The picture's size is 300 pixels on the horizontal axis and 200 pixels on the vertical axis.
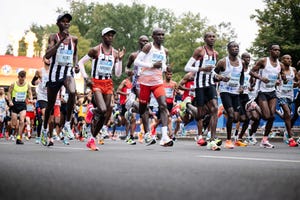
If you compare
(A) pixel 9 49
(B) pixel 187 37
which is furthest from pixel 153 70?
(A) pixel 9 49

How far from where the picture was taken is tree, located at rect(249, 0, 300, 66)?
1665 inches

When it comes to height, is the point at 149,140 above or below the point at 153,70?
below

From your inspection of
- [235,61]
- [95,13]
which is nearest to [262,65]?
[235,61]

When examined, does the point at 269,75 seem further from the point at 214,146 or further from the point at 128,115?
the point at 128,115

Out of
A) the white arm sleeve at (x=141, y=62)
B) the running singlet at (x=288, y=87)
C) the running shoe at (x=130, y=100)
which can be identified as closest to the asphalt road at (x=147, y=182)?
the white arm sleeve at (x=141, y=62)

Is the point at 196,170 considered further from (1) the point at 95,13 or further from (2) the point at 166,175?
(1) the point at 95,13

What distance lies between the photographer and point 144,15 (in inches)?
3438

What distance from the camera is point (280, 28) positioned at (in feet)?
142

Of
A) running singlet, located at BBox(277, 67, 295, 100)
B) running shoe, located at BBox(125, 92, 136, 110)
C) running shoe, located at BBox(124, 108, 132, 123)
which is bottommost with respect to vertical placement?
running shoe, located at BBox(124, 108, 132, 123)

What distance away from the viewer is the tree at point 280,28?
42281 mm

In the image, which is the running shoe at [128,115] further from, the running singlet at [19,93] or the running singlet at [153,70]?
the running singlet at [153,70]

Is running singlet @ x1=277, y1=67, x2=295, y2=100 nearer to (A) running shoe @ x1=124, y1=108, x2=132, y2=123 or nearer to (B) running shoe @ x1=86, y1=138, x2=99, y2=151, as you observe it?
(A) running shoe @ x1=124, y1=108, x2=132, y2=123

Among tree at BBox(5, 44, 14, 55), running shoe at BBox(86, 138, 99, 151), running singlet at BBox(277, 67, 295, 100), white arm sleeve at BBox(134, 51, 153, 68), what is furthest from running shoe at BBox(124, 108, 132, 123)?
tree at BBox(5, 44, 14, 55)

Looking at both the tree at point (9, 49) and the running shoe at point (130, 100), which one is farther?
the tree at point (9, 49)
